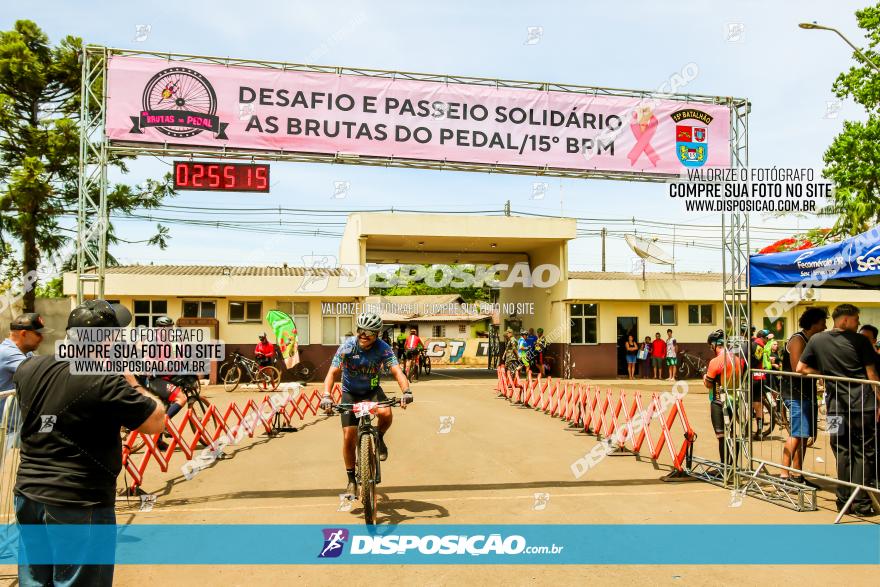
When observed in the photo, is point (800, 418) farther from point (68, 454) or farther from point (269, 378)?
point (269, 378)

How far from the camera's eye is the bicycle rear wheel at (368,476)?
600 cm

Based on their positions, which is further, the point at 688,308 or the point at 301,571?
the point at 688,308

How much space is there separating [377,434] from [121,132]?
19.1ft

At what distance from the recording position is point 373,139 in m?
9.72

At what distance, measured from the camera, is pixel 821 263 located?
25.1 ft

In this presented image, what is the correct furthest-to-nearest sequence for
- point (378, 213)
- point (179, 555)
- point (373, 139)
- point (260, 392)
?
point (378, 213)
point (260, 392)
point (373, 139)
point (179, 555)

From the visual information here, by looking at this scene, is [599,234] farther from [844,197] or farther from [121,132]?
[121,132]

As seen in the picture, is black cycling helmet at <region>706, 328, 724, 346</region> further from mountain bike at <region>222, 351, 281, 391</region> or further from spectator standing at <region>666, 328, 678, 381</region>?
spectator standing at <region>666, 328, 678, 381</region>

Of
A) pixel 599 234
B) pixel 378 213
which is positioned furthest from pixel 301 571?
pixel 599 234

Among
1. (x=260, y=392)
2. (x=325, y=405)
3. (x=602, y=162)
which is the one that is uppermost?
(x=602, y=162)

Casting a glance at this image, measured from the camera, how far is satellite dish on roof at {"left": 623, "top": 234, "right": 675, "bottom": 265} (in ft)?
90.1

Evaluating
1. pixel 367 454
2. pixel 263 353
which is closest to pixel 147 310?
pixel 263 353

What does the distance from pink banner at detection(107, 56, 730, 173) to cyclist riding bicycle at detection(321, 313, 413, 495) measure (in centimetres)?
386

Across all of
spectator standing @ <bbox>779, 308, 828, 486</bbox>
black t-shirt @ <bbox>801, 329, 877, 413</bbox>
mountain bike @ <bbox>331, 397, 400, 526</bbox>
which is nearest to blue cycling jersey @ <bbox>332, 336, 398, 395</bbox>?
mountain bike @ <bbox>331, 397, 400, 526</bbox>
